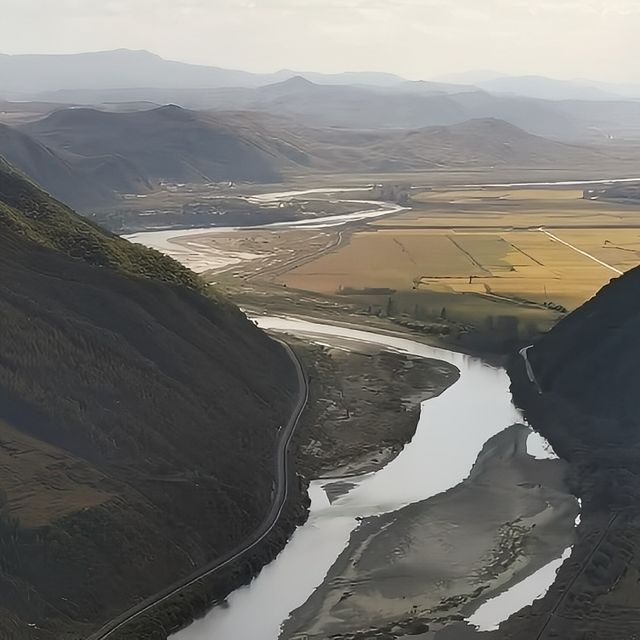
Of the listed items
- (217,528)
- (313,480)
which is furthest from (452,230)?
(217,528)

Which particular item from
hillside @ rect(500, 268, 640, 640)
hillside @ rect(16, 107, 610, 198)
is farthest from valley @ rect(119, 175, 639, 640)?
hillside @ rect(16, 107, 610, 198)

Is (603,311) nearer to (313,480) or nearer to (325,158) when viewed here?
(313,480)

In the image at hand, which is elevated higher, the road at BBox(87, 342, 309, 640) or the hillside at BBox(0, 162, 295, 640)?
the hillside at BBox(0, 162, 295, 640)

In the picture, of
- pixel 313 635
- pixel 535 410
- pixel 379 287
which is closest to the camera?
pixel 313 635

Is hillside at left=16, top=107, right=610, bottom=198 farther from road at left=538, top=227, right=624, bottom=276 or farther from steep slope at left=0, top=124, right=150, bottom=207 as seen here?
A: road at left=538, top=227, right=624, bottom=276

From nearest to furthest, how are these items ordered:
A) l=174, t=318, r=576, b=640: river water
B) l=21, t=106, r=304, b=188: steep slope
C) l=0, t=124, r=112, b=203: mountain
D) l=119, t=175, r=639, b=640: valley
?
l=174, t=318, r=576, b=640: river water < l=119, t=175, r=639, b=640: valley < l=0, t=124, r=112, b=203: mountain < l=21, t=106, r=304, b=188: steep slope

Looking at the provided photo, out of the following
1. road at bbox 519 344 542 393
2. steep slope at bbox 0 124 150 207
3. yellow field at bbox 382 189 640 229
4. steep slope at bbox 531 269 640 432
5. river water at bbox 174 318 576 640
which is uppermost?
steep slope at bbox 0 124 150 207

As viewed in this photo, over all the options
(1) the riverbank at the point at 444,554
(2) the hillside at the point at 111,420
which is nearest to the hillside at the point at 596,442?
(1) the riverbank at the point at 444,554
